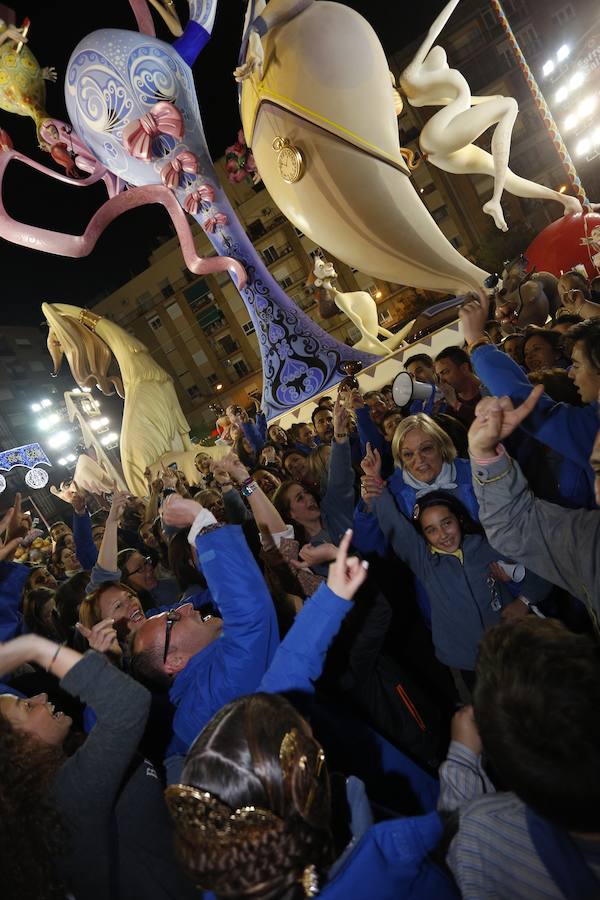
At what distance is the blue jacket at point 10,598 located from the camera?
126 inches

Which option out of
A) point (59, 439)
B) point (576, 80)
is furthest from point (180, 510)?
point (59, 439)

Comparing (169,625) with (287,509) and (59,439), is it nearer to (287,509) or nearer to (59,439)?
(287,509)

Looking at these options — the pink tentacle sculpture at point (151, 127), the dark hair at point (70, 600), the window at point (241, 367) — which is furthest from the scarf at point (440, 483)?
the window at point (241, 367)

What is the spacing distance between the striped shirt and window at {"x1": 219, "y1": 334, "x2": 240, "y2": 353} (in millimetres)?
41292

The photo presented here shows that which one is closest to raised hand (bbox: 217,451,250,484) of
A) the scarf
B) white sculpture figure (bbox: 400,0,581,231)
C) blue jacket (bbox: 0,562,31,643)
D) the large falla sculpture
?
the scarf

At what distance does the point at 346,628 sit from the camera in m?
2.04

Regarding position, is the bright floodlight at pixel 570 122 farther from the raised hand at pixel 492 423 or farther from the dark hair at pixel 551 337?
the raised hand at pixel 492 423

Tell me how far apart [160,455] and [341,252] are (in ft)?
18.6

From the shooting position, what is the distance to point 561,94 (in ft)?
29.2

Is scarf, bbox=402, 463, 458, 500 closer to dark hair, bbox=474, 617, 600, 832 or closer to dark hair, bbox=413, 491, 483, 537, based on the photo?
dark hair, bbox=413, 491, 483, 537

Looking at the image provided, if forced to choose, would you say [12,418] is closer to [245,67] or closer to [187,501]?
[245,67]

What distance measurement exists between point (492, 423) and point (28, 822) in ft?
6.18

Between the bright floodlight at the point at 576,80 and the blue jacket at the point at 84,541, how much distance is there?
1151 cm

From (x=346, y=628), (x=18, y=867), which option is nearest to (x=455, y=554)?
(x=346, y=628)
